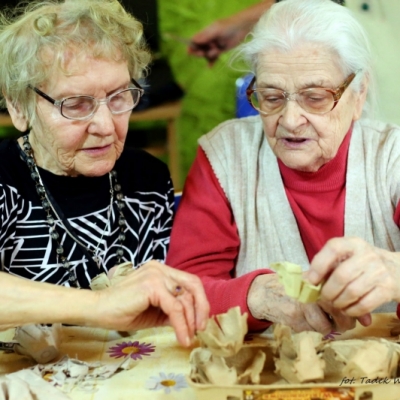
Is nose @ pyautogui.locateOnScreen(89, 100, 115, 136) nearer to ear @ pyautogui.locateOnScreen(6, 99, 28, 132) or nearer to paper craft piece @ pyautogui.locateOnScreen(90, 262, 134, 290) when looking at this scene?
ear @ pyautogui.locateOnScreen(6, 99, 28, 132)

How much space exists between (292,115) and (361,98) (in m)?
0.28

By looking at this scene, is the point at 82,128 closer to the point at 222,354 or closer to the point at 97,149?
the point at 97,149

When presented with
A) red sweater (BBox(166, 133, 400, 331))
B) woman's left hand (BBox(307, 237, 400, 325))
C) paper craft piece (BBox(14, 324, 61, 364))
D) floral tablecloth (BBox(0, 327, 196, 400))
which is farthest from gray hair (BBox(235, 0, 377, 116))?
paper craft piece (BBox(14, 324, 61, 364))

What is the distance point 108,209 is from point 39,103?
385 millimetres

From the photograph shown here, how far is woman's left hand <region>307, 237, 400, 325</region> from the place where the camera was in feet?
4.59

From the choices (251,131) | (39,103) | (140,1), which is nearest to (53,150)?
(39,103)

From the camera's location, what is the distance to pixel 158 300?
145 centimetres

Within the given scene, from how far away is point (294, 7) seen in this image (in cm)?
195

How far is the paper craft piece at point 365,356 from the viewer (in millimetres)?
1315

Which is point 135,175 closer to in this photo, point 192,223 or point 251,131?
point 192,223

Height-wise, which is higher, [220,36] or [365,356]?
[220,36]

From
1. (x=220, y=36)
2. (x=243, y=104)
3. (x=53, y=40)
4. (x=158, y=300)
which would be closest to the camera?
(x=158, y=300)

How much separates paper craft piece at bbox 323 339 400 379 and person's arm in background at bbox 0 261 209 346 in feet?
0.97

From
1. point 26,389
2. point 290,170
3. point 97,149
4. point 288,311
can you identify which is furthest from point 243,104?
point 26,389
